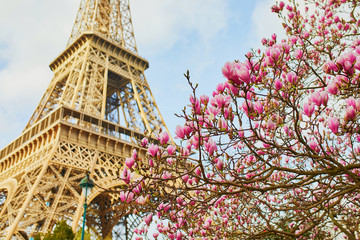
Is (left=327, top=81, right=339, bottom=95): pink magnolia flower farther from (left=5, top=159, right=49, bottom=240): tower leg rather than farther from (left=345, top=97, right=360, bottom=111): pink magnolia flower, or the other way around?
(left=5, top=159, right=49, bottom=240): tower leg

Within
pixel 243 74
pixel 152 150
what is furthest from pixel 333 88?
pixel 152 150

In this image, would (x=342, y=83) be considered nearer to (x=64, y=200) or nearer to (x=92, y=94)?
(x=64, y=200)

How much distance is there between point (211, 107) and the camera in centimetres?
298

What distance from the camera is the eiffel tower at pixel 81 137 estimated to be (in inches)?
539

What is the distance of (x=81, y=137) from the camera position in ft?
54.5

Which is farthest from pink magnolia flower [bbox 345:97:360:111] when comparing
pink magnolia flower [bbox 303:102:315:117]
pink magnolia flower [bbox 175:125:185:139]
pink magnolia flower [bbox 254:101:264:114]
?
pink magnolia flower [bbox 175:125:185:139]

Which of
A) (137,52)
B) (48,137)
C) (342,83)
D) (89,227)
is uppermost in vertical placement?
(137,52)

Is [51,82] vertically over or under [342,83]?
over

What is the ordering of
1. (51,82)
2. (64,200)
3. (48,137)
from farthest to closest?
(51,82), (48,137), (64,200)

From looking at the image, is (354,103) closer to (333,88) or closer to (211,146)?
(333,88)

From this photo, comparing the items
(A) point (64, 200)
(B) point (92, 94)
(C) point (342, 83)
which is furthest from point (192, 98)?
(B) point (92, 94)

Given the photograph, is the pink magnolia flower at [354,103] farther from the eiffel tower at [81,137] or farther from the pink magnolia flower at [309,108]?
the eiffel tower at [81,137]

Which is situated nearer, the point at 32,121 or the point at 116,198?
the point at 116,198

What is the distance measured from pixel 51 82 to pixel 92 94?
7073 mm
